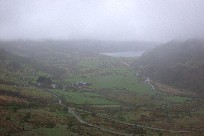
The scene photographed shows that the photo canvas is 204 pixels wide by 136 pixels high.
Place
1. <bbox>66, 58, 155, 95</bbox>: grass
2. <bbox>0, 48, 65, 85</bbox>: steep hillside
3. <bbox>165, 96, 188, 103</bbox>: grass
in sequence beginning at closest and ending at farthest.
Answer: <bbox>165, 96, 188, 103</bbox>: grass < <bbox>66, 58, 155, 95</bbox>: grass < <bbox>0, 48, 65, 85</bbox>: steep hillside

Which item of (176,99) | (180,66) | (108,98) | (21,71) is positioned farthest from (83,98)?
(180,66)

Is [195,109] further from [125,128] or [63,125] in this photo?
[63,125]

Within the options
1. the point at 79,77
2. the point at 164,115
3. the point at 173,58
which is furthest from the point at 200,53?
the point at 164,115

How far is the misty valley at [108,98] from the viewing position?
91.2 m

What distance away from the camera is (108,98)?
430 feet

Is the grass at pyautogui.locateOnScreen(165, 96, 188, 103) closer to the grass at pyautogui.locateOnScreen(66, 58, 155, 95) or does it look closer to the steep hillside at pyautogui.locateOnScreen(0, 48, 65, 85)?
the grass at pyautogui.locateOnScreen(66, 58, 155, 95)

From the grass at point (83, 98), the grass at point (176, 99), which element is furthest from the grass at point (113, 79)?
the grass at point (83, 98)

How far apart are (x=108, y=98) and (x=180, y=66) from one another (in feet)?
165

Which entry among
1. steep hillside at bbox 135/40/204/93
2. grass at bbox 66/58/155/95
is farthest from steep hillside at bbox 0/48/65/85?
steep hillside at bbox 135/40/204/93

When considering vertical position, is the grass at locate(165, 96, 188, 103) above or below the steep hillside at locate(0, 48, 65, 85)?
below

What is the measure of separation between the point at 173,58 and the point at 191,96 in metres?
46.5

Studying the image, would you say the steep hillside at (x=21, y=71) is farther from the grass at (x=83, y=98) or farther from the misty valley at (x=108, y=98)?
the grass at (x=83, y=98)

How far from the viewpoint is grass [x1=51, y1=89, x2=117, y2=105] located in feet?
408

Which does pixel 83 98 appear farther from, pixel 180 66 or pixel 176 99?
pixel 180 66
